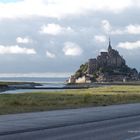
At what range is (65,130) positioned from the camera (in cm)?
2075

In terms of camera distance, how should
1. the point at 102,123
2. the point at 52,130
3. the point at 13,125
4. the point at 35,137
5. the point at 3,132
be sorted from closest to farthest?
the point at 35,137, the point at 3,132, the point at 52,130, the point at 13,125, the point at 102,123

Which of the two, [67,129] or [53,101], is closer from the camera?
[67,129]

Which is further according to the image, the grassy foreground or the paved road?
the grassy foreground

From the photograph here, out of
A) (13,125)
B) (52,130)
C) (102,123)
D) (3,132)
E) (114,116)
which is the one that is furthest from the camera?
(114,116)

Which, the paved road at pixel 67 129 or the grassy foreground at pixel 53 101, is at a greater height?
the grassy foreground at pixel 53 101

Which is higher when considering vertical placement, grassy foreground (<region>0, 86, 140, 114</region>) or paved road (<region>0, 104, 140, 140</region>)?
grassy foreground (<region>0, 86, 140, 114</region>)

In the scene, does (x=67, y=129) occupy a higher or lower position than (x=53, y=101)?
lower

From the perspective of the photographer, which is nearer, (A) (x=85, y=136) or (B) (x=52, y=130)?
(A) (x=85, y=136)

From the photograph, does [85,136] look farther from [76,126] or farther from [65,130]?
[76,126]

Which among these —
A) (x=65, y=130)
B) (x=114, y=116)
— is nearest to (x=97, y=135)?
(x=65, y=130)

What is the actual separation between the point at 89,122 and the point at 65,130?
428 centimetres

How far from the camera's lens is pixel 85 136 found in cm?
1853

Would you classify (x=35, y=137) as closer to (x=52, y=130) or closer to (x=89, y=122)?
(x=52, y=130)

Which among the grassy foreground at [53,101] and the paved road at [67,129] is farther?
the grassy foreground at [53,101]
